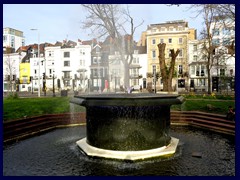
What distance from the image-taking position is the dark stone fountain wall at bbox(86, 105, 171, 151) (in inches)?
319

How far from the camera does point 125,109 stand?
319 inches

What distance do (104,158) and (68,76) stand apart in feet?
193

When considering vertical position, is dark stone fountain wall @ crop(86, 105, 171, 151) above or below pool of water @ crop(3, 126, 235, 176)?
above

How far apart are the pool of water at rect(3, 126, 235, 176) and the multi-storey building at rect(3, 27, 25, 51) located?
3215 inches

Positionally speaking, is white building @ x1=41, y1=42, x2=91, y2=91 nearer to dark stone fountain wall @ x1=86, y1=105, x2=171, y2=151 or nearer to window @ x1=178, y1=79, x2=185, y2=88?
window @ x1=178, y1=79, x2=185, y2=88

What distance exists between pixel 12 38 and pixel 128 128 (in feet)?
297

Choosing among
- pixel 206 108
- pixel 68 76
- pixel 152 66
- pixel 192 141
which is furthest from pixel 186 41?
pixel 192 141

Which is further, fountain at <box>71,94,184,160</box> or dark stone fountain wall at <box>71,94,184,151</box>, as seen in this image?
dark stone fountain wall at <box>71,94,184,151</box>

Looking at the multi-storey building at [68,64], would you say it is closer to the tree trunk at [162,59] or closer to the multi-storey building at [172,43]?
the multi-storey building at [172,43]

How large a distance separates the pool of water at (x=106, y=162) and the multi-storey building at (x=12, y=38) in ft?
268

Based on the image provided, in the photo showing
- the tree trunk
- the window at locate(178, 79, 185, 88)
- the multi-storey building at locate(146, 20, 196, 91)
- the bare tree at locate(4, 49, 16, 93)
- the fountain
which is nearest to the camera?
the fountain

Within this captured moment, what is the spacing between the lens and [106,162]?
24.9ft

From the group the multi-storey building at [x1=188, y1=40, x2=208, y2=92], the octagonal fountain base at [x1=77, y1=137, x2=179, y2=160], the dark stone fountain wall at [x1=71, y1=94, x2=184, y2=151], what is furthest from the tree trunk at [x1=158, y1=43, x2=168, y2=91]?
the multi-storey building at [x1=188, y1=40, x2=208, y2=92]

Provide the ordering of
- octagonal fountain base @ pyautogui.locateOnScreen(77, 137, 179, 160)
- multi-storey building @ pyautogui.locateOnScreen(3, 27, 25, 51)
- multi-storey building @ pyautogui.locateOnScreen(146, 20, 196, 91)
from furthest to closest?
multi-storey building @ pyautogui.locateOnScreen(3, 27, 25, 51) < multi-storey building @ pyautogui.locateOnScreen(146, 20, 196, 91) < octagonal fountain base @ pyautogui.locateOnScreen(77, 137, 179, 160)
